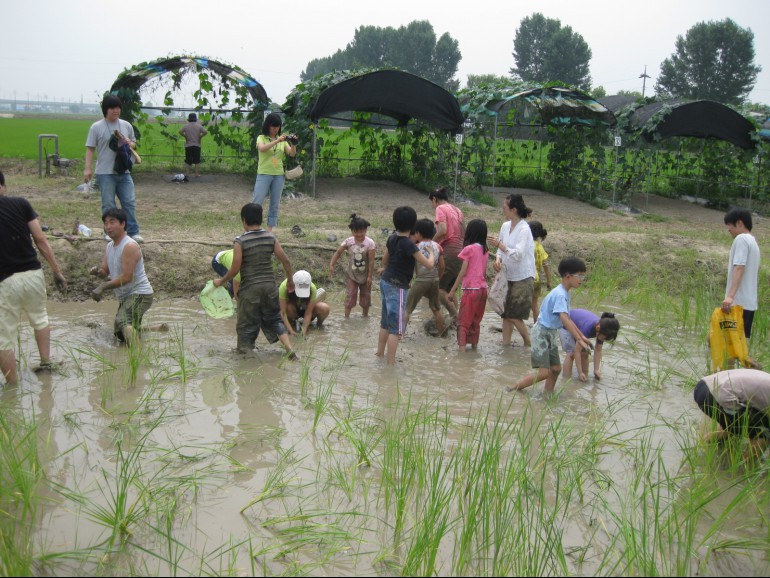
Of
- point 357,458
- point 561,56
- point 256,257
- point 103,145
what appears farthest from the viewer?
point 561,56

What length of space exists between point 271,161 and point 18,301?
481 centimetres

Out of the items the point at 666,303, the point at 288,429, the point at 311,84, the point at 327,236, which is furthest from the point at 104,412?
the point at 311,84

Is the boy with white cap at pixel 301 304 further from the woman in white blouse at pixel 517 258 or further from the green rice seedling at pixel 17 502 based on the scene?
the green rice seedling at pixel 17 502

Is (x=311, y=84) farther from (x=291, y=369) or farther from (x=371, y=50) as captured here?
(x=371, y=50)

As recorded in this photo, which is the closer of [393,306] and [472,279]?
[393,306]

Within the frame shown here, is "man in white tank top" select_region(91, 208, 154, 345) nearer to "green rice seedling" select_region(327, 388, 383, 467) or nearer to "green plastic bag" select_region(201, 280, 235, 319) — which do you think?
"green plastic bag" select_region(201, 280, 235, 319)

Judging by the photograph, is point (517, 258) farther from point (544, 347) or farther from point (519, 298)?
point (544, 347)

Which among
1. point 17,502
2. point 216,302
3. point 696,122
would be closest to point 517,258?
point 216,302

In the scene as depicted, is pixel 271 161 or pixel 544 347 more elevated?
pixel 271 161

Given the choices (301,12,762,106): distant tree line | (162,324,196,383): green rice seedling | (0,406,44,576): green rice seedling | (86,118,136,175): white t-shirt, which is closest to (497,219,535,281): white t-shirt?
(162,324,196,383): green rice seedling

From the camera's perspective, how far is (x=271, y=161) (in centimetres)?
1010

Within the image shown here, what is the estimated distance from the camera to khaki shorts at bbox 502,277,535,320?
7387mm

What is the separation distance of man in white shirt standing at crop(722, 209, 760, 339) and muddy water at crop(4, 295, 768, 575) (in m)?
0.73

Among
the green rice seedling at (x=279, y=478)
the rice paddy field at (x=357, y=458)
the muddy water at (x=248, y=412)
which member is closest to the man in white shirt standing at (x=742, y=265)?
the rice paddy field at (x=357, y=458)
